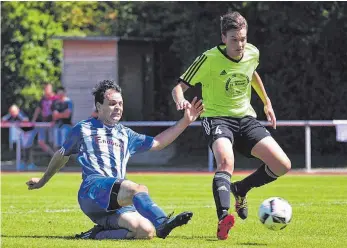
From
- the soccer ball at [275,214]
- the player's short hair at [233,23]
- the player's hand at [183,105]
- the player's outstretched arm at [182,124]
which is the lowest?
the soccer ball at [275,214]

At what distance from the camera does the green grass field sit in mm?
8891

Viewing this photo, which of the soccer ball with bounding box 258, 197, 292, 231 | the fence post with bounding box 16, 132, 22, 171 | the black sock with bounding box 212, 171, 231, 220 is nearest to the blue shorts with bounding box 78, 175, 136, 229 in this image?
the black sock with bounding box 212, 171, 231, 220

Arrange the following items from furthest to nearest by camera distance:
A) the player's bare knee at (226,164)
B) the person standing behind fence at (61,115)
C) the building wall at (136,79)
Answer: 1. the building wall at (136,79)
2. the person standing behind fence at (61,115)
3. the player's bare knee at (226,164)

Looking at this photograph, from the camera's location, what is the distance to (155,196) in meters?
15.6

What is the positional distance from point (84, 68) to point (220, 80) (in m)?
19.3

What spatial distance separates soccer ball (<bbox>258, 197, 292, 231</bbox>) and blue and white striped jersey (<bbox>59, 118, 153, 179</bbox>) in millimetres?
1294

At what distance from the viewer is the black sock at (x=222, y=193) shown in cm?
916

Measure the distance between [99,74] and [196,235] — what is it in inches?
771

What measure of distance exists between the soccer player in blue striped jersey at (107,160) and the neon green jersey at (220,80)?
1.03 meters

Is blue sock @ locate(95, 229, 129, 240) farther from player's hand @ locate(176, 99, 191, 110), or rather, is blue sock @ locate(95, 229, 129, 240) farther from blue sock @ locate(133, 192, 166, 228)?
player's hand @ locate(176, 99, 191, 110)

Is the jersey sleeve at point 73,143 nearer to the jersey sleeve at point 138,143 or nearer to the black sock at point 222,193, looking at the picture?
the jersey sleeve at point 138,143

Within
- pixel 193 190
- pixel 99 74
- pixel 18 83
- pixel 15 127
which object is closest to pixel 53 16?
pixel 18 83

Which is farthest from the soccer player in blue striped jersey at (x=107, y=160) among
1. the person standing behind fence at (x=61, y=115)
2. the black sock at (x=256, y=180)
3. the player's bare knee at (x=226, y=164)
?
the person standing behind fence at (x=61, y=115)

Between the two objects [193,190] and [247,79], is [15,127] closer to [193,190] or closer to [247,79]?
[193,190]
